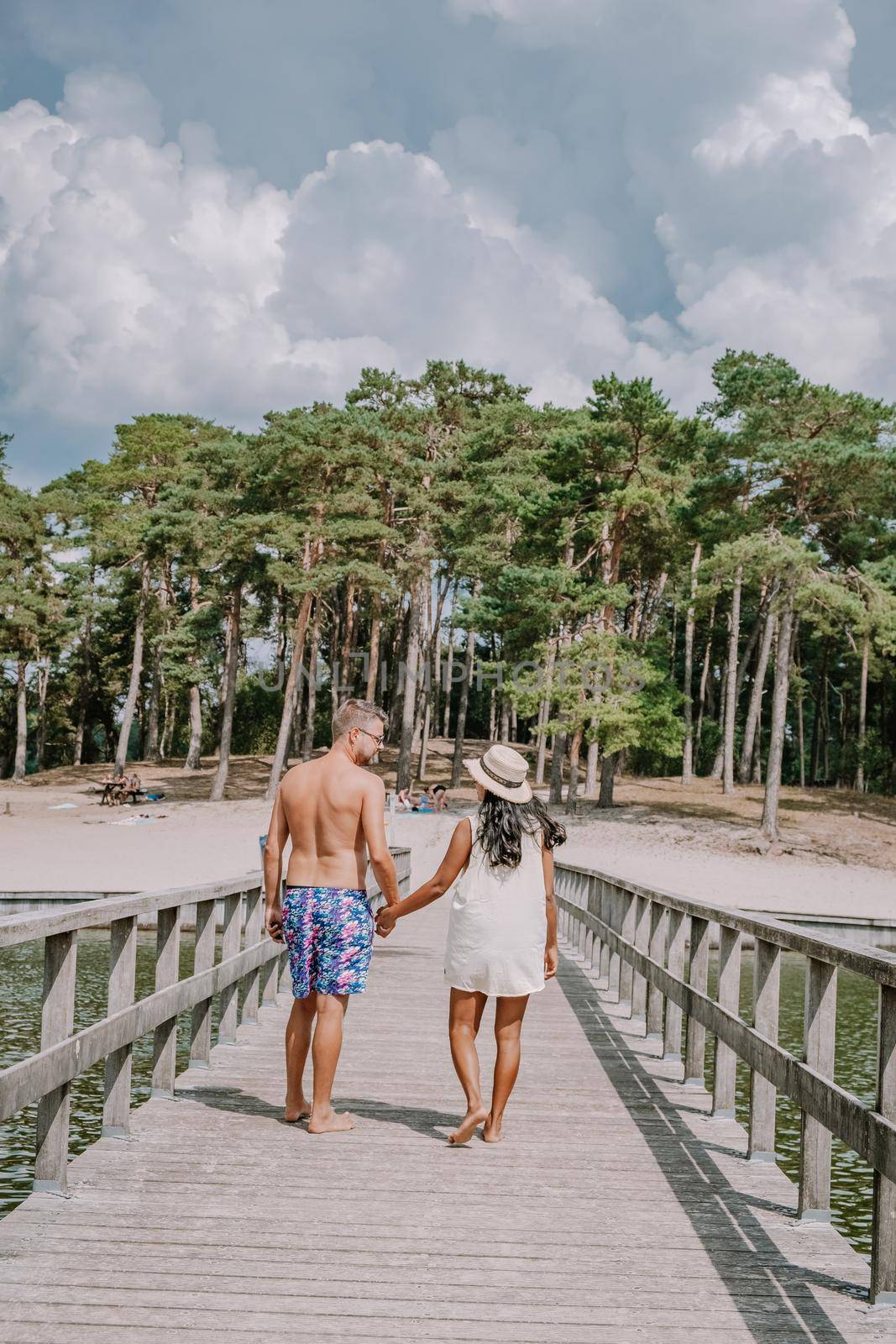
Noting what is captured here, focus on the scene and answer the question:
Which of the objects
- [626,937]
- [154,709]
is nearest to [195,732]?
[154,709]

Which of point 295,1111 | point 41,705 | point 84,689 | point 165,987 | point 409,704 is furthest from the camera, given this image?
point 84,689

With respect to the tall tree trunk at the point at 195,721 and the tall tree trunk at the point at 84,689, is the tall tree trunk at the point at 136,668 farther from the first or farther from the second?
the tall tree trunk at the point at 84,689

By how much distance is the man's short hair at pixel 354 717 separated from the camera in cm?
523

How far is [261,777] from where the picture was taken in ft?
161

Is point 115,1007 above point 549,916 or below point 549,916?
below

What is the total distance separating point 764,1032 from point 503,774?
1.42 meters

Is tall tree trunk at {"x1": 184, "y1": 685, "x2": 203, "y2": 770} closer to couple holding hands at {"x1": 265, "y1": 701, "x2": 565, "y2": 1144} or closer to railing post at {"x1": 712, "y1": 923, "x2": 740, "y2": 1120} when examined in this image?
railing post at {"x1": 712, "y1": 923, "x2": 740, "y2": 1120}

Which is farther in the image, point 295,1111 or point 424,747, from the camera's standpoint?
point 424,747

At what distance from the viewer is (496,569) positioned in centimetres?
4281

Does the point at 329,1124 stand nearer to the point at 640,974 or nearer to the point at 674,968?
the point at 674,968

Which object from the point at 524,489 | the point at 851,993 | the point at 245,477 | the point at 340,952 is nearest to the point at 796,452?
the point at 524,489

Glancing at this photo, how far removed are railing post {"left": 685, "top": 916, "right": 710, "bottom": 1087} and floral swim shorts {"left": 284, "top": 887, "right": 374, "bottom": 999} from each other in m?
1.84

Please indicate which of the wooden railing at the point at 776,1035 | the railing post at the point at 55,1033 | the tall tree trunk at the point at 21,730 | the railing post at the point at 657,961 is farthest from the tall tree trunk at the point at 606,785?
the railing post at the point at 55,1033

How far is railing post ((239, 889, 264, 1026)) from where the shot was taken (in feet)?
25.4
